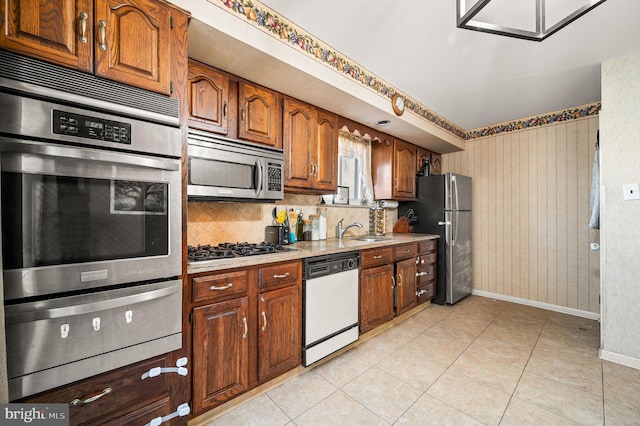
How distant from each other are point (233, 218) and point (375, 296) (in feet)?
4.89

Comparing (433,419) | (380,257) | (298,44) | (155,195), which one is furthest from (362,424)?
(298,44)

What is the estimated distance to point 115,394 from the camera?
1191 mm

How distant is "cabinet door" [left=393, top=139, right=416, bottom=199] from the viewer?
3.52 meters

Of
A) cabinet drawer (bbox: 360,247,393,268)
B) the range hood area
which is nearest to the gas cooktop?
cabinet drawer (bbox: 360,247,393,268)

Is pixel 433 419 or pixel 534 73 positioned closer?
pixel 433 419

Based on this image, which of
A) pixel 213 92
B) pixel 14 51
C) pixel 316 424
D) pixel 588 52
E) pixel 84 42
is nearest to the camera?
pixel 14 51

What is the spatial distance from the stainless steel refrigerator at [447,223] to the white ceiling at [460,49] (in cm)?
105

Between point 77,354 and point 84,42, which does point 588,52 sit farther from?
point 77,354

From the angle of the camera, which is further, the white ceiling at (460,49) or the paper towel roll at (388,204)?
the paper towel roll at (388,204)

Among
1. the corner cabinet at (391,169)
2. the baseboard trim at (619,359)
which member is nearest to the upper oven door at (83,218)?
the corner cabinet at (391,169)

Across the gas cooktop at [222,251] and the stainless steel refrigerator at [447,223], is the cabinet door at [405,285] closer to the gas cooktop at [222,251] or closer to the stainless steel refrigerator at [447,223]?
the stainless steel refrigerator at [447,223]

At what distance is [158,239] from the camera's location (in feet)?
4.31

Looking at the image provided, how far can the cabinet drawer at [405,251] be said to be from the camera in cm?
290

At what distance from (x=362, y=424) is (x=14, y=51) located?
2326mm
